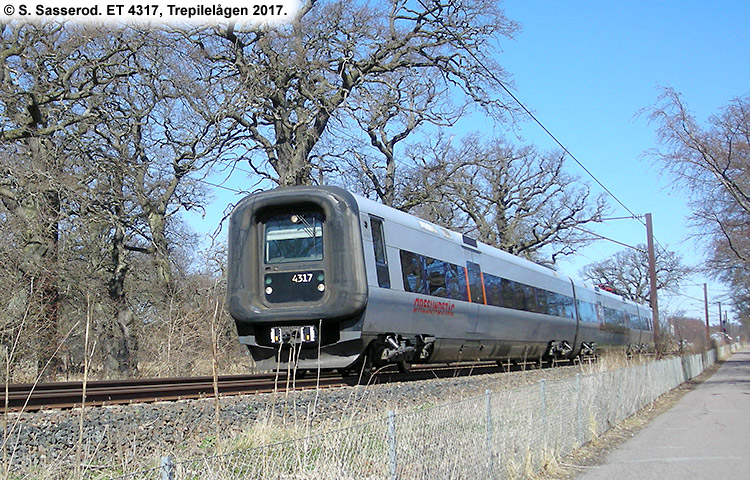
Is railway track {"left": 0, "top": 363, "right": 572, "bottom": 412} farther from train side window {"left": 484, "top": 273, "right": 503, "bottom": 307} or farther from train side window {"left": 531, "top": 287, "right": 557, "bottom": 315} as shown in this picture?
train side window {"left": 531, "top": 287, "right": 557, "bottom": 315}

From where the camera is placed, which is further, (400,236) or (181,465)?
(400,236)

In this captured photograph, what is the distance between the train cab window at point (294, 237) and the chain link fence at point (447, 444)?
4.25m

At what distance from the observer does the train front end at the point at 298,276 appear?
11531 millimetres

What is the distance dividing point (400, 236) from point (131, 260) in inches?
611

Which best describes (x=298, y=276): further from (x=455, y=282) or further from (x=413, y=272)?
(x=455, y=282)

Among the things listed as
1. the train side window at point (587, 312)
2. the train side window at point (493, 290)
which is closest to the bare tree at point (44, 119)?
the train side window at point (493, 290)

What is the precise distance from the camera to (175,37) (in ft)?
65.8

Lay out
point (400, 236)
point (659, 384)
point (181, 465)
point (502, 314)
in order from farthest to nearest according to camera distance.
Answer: point (659, 384) → point (502, 314) → point (400, 236) → point (181, 465)

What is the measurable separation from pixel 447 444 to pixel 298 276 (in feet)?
19.6

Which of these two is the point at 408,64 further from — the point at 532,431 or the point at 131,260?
the point at 532,431

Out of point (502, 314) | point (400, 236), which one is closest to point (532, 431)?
point (400, 236)

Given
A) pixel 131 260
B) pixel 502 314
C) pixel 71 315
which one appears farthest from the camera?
pixel 131 260

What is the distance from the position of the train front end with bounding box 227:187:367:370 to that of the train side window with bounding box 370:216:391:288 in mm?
586

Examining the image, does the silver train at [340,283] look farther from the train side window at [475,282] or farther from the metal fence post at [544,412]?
the metal fence post at [544,412]
